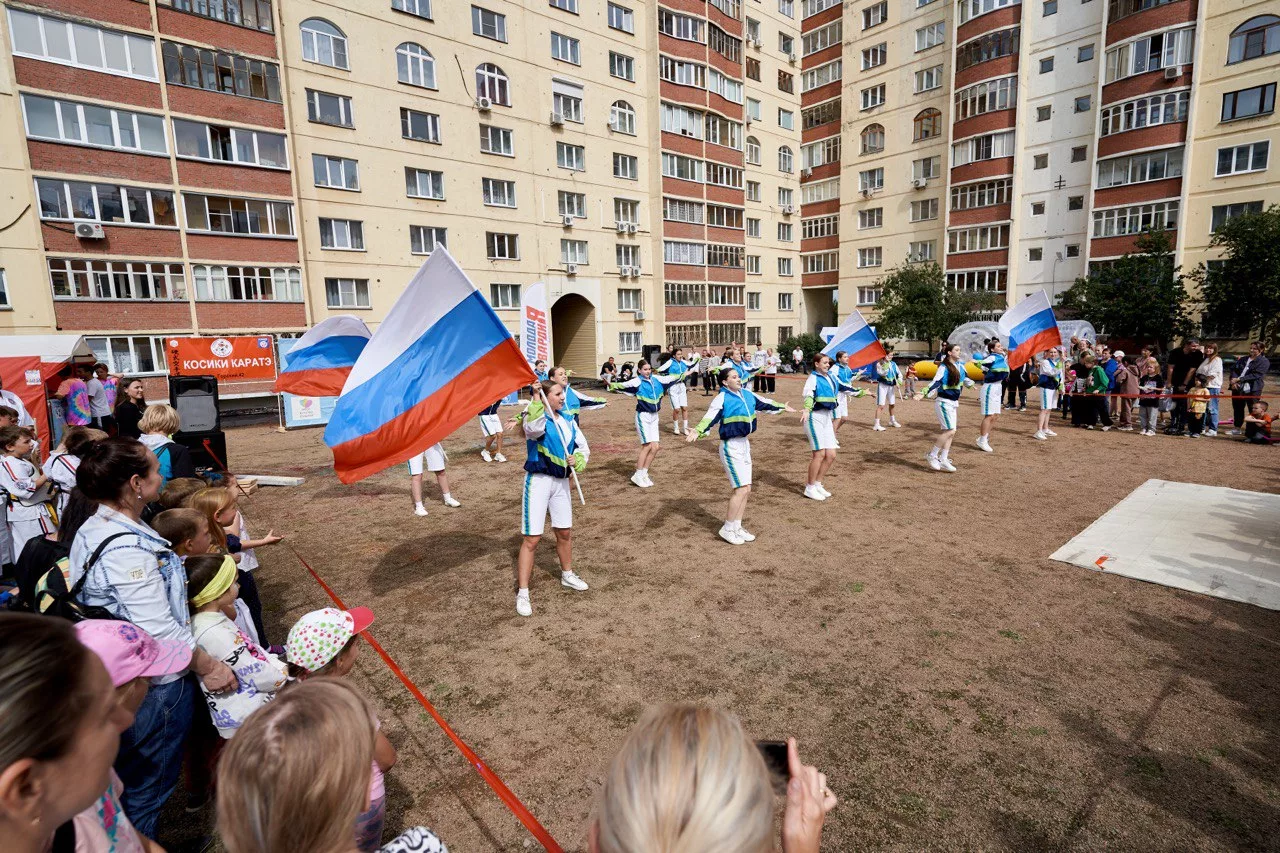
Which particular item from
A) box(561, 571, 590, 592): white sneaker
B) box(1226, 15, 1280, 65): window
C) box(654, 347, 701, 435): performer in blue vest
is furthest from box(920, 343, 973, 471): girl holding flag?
box(1226, 15, 1280, 65): window

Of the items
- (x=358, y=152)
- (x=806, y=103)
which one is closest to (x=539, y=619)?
(x=358, y=152)

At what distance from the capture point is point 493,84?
101 ft

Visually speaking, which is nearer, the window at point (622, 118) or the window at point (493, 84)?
the window at point (493, 84)

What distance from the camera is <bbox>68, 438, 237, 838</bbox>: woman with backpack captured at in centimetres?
280

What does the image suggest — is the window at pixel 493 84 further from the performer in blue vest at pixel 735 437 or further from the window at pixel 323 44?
the performer in blue vest at pixel 735 437

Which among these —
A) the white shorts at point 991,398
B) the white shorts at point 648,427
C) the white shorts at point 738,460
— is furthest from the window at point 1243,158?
the white shorts at point 738,460

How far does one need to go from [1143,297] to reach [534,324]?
31636 millimetres

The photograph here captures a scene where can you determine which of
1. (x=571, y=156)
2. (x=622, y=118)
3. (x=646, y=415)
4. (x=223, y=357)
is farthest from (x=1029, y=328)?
(x=622, y=118)

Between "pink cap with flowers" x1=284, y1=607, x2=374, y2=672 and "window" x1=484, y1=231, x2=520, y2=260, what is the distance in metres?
30.6

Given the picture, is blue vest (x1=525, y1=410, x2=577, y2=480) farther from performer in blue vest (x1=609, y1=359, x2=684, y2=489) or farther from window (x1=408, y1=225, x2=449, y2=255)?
window (x1=408, y1=225, x2=449, y2=255)

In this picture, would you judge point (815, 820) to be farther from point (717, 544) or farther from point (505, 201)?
point (505, 201)

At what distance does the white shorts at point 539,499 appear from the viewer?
619 cm

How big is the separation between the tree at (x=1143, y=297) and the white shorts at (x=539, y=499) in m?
33.4

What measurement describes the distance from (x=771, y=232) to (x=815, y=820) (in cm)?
4864
